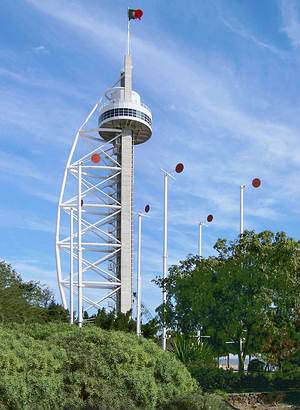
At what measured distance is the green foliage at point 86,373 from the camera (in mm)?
16797

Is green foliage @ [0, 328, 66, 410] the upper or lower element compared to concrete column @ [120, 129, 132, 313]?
lower

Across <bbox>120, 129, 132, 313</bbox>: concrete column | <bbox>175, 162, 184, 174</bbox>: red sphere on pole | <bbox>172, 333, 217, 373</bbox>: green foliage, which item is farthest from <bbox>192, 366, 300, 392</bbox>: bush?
<bbox>120, 129, 132, 313</bbox>: concrete column


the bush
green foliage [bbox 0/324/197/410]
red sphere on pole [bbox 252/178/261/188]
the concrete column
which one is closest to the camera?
green foliage [bbox 0/324/197/410]

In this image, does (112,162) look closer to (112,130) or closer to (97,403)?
(112,130)

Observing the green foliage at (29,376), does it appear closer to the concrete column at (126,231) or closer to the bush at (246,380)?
the bush at (246,380)

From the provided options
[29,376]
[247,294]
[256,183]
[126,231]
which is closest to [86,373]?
[29,376]

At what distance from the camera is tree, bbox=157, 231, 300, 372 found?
31984 mm


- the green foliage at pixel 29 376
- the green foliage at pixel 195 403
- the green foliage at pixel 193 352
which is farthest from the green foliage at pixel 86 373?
the green foliage at pixel 193 352

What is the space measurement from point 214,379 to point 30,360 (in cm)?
1676

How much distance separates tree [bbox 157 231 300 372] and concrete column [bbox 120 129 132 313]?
41272mm

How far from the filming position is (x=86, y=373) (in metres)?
18.0

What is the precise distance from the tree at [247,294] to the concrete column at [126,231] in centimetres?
4127

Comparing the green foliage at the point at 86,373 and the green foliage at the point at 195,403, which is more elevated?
the green foliage at the point at 86,373

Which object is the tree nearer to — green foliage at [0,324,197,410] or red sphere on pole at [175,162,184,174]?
green foliage at [0,324,197,410]
